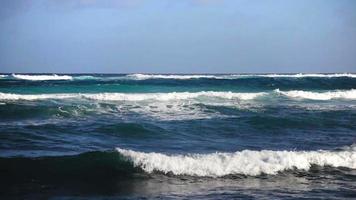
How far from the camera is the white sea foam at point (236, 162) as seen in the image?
8.09 m

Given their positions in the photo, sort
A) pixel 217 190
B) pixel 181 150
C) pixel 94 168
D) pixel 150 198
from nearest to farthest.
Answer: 1. pixel 150 198
2. pixel 217 190
3. pixel 94 168
4. pixel 181 150

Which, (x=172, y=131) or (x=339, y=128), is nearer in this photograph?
(x=172, y=131)

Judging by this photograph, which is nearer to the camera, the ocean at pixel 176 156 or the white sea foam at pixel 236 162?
the ocean at pixel 176 156

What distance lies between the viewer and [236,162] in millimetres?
8383

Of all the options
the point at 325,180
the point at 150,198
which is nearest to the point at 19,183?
the point at 150,198

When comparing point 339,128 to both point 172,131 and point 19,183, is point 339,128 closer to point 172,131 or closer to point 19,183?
point 172,131

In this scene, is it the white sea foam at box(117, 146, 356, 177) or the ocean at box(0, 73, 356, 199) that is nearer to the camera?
the ocean at box(0, 73, 356, 199)

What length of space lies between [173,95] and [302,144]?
15.3 metres

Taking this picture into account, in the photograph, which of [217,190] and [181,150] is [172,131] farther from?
[217,190]

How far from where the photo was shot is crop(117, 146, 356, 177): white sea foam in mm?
8086

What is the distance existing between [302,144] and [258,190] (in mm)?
4404

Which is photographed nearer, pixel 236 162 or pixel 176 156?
pixel 236 162

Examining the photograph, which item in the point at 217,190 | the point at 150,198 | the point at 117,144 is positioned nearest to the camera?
the point at 150,198

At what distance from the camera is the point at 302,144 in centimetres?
1097
